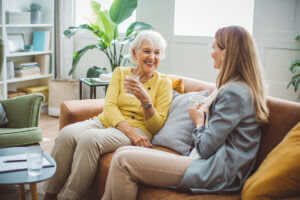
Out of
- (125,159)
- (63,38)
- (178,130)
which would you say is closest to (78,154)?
(125,159)

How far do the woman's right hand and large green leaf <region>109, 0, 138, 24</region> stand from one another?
1.90m

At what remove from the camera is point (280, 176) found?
4.49 feet

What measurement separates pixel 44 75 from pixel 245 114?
3.72m

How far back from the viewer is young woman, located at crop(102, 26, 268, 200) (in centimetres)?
165

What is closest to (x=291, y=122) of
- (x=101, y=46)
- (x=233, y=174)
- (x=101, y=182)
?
(x=233, y=174)

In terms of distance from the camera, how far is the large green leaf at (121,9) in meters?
3.75

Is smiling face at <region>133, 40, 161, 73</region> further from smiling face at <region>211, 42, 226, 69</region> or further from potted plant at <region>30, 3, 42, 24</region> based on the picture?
potted plant at <region>30, 3, 42, 24</region>

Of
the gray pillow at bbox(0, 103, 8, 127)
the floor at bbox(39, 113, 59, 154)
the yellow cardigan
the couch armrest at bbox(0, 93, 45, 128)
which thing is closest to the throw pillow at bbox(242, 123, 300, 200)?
the yellow cardigan

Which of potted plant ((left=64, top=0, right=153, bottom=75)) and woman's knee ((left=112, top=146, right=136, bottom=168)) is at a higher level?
potted plant ((left=64, top=0, right=153, bottom=75))

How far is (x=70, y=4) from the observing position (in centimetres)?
487

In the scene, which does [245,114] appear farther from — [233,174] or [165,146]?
[165,146]

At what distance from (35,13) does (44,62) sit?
650 millimetres

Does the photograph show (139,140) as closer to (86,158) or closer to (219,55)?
(86,158)

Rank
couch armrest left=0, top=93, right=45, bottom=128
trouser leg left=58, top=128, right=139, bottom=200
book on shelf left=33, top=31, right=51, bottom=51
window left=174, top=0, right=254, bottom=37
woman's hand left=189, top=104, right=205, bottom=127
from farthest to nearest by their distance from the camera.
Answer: book on shelf left=33, top=31, right=51, bottom=51 < window left=174, top=0, right=254, bottom=37 < couch armrest left=0, top=93, right=45, bottom=128 < trouser leg left=58, top=128, right=139, bottom=200 < woman's hand left=189, top=104, right=205, bottom=127
